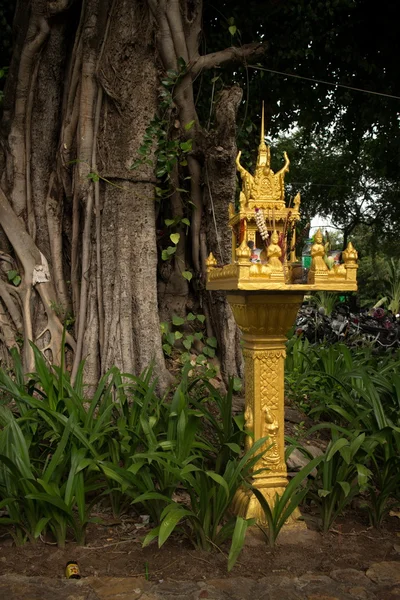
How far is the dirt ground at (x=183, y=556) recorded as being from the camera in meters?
2.69

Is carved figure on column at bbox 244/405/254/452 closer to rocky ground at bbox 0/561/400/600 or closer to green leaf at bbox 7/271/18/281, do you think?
rocky ground at bbox 0/561/400/600

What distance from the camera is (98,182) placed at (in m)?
4.42

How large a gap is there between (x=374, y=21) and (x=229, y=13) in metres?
1.85

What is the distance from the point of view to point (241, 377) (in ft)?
15.6

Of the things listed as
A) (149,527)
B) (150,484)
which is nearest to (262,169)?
(150,484)

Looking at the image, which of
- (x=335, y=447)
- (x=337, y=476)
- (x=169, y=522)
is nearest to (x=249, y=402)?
(x=335, y=447)

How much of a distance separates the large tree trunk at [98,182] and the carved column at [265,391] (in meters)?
1.26

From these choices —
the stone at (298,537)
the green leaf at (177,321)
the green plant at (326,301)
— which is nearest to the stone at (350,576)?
the stone at (298,537)

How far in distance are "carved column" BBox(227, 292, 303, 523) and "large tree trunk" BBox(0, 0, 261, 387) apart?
126 cm

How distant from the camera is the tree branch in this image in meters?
4.62

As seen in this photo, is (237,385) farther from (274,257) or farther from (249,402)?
(274,257)

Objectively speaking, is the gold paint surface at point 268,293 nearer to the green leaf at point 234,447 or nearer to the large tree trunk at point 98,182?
the green leaf at point 234,447

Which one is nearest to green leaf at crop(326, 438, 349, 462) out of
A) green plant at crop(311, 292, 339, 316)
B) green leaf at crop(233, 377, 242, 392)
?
green leaf at crop(233, 377, 242, 392)

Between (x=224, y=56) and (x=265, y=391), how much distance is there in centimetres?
289
